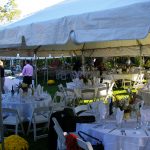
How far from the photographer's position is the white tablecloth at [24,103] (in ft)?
28.8

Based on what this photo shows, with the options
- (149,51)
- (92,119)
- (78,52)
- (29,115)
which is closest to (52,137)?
(92,119)

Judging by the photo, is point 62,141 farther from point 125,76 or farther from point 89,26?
point 125,76

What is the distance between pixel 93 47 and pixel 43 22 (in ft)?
32.4

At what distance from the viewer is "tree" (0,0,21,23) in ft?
107

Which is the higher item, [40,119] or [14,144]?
[40,119]

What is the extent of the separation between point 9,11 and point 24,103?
26.0 metres

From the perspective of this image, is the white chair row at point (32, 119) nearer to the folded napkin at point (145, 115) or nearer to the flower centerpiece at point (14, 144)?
the flower centerpiece at point (14, 144)

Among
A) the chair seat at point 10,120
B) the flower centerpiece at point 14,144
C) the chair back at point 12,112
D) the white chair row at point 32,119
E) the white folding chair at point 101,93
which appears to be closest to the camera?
the flower centerpiece at point 14,144

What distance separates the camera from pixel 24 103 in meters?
8.84

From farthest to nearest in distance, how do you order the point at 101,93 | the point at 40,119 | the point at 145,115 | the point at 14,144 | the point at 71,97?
the point at 101,93, the point at 71,97, the point at 40,119, the point at 14,144, the point at 145,115

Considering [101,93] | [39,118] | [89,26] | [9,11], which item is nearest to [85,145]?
[89,26]

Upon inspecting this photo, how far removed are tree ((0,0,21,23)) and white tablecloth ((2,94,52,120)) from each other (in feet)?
78.5

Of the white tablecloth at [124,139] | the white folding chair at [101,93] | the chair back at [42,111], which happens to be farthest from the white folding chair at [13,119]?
the white folding chair at [101,93]

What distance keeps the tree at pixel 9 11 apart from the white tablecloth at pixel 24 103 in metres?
23.9
